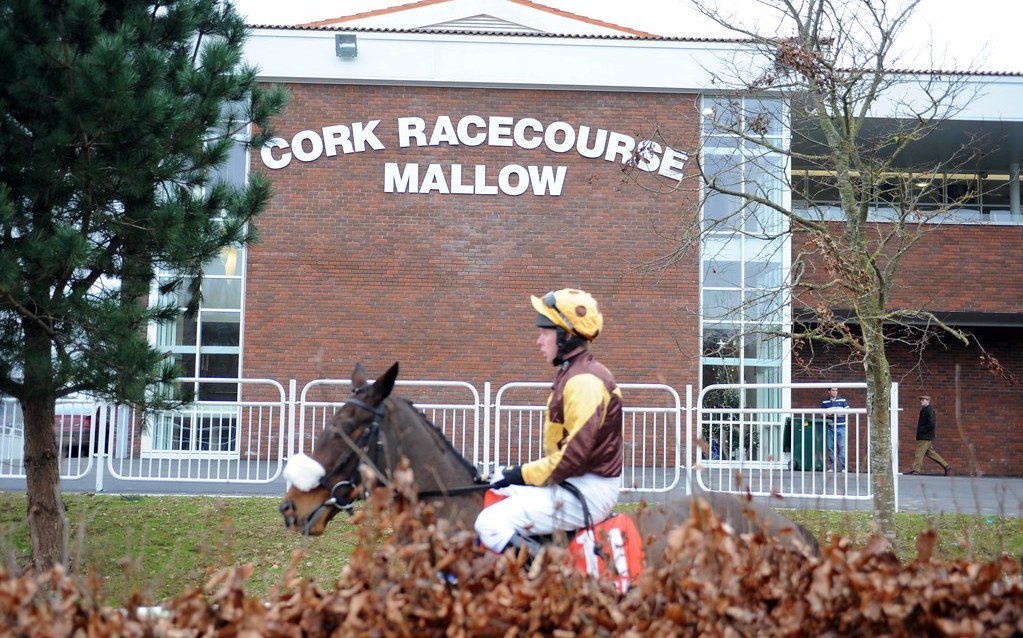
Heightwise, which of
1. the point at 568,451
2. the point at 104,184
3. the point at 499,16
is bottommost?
the point at 568,451

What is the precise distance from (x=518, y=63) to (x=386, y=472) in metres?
15.9

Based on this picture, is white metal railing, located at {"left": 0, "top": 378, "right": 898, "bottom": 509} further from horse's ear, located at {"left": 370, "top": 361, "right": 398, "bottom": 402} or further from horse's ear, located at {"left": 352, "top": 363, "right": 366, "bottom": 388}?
horse's ear, located at {"left": 370, "top": 361, "right": 398, "bottom": 402}

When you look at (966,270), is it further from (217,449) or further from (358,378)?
(358,378)

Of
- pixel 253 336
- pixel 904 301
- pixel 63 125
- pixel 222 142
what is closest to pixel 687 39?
pixel 904 301

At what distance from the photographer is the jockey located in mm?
4414

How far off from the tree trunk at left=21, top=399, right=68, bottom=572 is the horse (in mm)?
5430

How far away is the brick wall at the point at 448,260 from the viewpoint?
18953mm

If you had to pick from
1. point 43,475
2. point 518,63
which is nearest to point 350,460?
point 43,475

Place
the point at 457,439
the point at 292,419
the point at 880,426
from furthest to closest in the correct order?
the point at 457,439 → the point at 292,419 → the point at 880,426

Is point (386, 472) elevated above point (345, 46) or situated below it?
below

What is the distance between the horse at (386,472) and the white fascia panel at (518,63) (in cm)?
1534

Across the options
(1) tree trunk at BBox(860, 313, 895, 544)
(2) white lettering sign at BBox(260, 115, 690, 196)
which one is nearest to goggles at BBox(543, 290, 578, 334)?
(1) tree trunk at BBox(860, 313, 895, 544)

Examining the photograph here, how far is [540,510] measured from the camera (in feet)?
14.6

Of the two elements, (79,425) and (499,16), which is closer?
(79,425)
